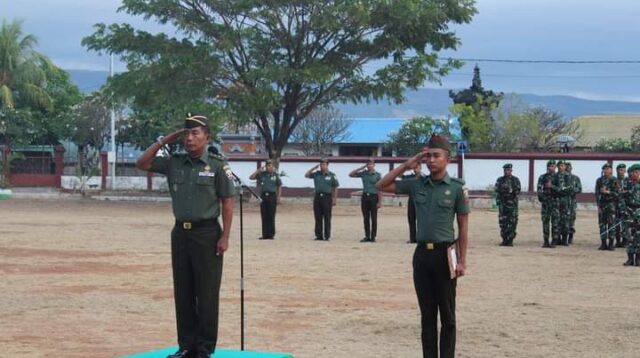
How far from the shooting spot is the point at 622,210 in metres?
19.0

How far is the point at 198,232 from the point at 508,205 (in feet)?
47.9

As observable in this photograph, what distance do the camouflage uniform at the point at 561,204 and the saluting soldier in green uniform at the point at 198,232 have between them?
1425cm

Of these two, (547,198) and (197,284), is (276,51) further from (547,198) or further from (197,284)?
(197,284)

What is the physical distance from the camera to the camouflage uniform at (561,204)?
2047 cm

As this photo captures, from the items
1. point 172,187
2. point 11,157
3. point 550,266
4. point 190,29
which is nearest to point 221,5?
point 190,29

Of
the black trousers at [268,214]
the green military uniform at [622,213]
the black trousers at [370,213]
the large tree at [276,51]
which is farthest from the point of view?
the large tree at [276,51]

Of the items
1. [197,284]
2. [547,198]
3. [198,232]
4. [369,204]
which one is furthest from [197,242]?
[547,198]

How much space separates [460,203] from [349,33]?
29831 mm

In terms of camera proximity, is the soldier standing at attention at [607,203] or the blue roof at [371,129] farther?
the blue roof at [371,129]

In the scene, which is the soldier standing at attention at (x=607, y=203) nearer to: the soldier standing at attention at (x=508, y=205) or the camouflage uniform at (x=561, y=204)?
the camouflage uniform at (x=561, y=204)

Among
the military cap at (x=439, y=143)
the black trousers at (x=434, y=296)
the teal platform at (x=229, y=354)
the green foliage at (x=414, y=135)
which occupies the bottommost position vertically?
the teal platform at (x=229, y=354)

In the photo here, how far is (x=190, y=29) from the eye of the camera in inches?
1425

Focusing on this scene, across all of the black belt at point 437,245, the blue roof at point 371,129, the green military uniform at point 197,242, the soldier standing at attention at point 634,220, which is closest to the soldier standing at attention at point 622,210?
the soldier standing at attention at point 634,220

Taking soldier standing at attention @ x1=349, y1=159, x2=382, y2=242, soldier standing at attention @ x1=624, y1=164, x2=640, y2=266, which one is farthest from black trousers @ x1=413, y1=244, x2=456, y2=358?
soldier standing at attention @ x1=349, y1=159, x2=382, y2=242
